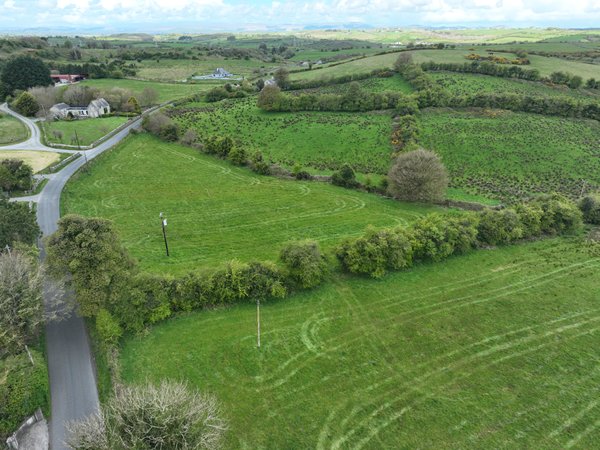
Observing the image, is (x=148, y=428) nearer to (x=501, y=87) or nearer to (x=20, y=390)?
(x=20, y=390)

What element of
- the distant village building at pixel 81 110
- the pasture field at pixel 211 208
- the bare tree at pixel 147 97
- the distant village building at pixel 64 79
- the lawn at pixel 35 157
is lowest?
the pasture field at pixel 211 208

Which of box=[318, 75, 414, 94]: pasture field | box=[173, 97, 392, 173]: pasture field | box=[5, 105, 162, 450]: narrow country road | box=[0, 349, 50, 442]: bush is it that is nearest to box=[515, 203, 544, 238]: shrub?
box=[173, 97, 392, 173]: pasture field

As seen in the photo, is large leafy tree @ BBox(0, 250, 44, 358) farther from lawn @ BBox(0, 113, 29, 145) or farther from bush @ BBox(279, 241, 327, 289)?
lawn @ BBox(0, 113, 29, 145)

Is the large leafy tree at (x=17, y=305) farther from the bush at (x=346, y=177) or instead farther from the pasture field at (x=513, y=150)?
the pasture field at (x=513, y=150)

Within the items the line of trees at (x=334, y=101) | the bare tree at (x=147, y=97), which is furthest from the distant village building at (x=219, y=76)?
the line of trees at (x=334, y=101)

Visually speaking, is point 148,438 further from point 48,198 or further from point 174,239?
point 48,198
